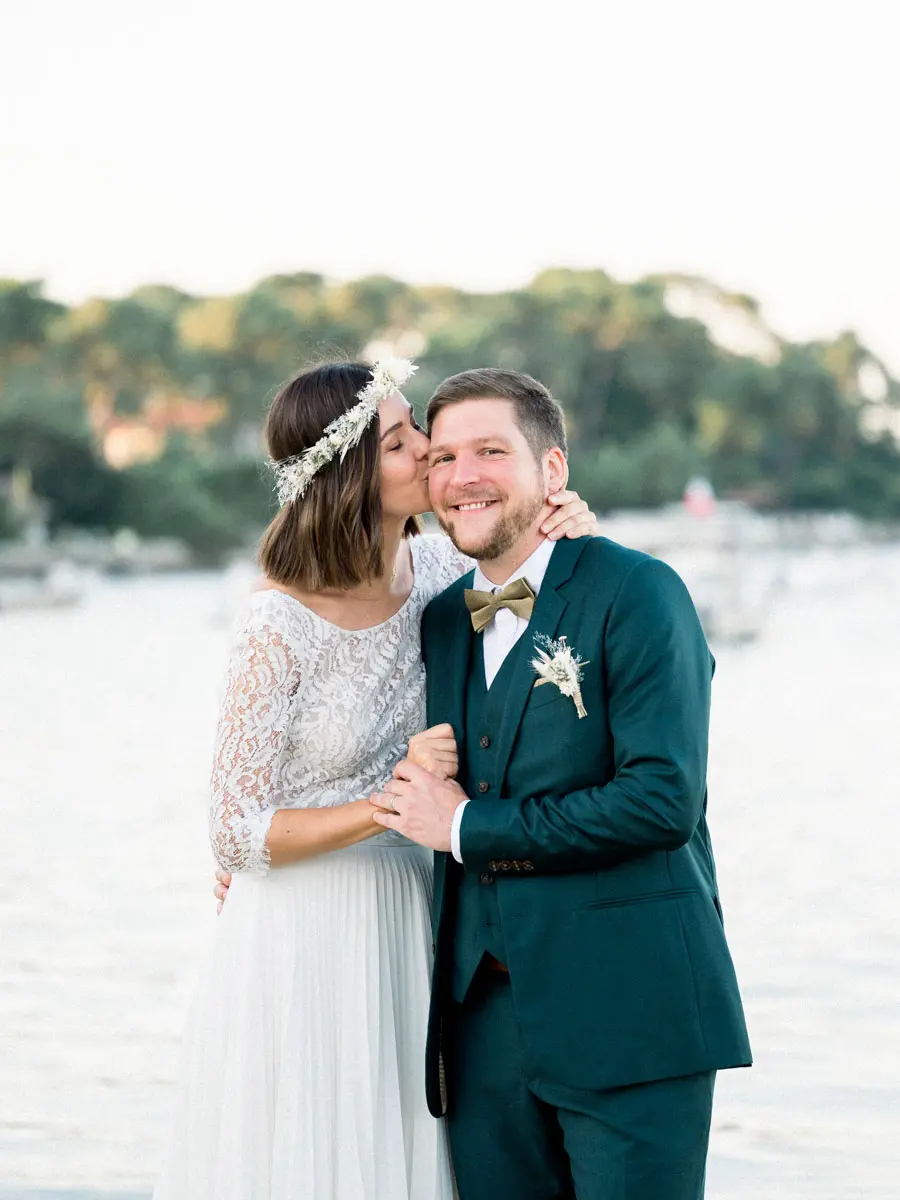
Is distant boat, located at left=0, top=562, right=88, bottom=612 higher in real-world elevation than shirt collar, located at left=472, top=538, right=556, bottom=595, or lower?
lower

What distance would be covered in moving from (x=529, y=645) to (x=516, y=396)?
455mm

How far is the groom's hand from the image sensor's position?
102 inches

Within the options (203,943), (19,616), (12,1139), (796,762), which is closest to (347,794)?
(12,1139)

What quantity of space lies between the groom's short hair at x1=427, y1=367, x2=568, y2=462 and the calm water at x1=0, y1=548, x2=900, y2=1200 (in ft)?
8.34

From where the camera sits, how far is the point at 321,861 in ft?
9.66

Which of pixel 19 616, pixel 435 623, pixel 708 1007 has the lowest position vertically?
pixel 19 616

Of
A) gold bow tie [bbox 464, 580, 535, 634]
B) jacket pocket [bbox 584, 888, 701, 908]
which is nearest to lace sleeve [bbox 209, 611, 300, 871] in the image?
gold bow tie [bbox 464, 580, 535, 634]

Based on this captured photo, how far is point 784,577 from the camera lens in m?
44.5

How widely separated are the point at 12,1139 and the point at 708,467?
6904 cm

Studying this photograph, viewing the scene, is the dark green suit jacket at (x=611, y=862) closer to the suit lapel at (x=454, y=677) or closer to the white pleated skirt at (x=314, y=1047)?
the suit lapel at (x=454, y=677)

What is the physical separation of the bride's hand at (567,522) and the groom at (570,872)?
0.03 metres

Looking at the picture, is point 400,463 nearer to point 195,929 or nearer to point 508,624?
point 508,624

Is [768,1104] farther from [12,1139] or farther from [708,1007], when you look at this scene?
[708,1007]

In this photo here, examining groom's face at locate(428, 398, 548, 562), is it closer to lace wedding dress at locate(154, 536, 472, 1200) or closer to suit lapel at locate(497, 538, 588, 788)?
suit lapel at locate(497, 538, 588, 788)
